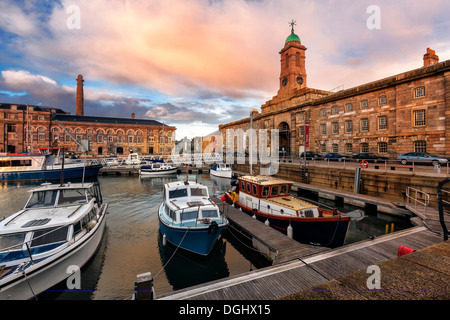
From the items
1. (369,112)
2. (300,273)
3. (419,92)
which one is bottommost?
(300,273)

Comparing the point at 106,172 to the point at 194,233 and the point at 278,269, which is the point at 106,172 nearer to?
the point at 194,233

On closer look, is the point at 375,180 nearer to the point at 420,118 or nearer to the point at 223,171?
the point at 420,118

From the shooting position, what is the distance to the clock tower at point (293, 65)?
4584cm

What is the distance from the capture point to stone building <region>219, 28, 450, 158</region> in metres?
23.8

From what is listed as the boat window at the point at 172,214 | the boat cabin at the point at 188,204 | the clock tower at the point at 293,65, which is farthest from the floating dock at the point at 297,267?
the clock tower at the point at 293,65

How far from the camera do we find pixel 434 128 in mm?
23797

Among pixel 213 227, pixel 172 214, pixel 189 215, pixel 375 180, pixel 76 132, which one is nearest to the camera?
pixel 213 227

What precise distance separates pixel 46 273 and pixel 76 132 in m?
73.9

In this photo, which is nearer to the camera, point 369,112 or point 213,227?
point 213,227

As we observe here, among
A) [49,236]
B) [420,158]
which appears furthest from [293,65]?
[49,236]

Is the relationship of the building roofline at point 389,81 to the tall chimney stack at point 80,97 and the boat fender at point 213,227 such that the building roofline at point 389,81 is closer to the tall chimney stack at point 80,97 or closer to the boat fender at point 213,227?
the boat fender at point 213,227

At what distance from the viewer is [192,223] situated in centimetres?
1091

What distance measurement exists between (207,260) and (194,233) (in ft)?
5.40
